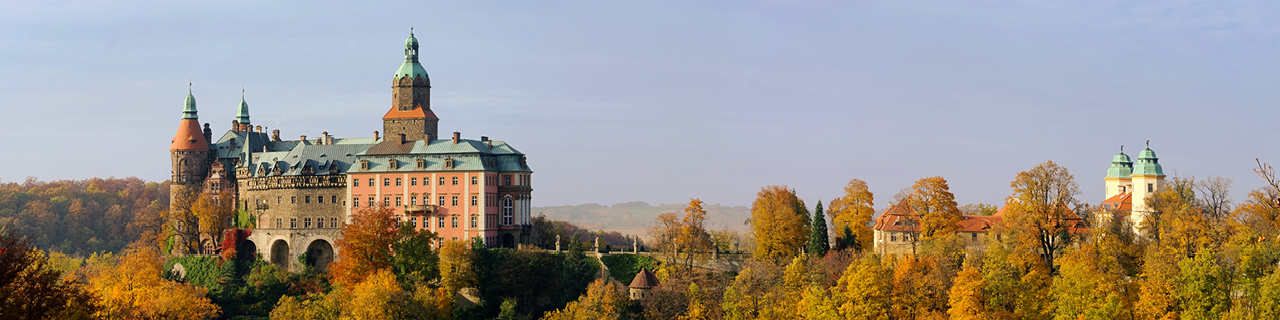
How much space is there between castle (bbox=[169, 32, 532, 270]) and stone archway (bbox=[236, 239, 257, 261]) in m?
0.09

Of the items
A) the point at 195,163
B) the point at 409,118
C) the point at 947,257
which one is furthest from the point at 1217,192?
the point at 195,163

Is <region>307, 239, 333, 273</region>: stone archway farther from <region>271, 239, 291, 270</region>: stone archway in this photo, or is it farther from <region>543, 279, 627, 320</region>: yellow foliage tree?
<region>543, 279, 627, 320</region>: yellow foliage tree

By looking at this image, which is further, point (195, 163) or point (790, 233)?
point (195, 163)

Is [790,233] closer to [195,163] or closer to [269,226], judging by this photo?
[269,226]

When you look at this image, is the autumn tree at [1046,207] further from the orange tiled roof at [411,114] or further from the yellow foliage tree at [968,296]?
the orange tiled roof at [411,114]

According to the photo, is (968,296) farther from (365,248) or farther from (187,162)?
(187,162)

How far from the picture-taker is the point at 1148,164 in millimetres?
81688

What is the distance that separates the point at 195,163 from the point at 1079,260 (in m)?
67.9

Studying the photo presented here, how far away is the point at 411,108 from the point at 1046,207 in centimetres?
4820

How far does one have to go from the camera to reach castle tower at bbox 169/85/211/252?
337ft

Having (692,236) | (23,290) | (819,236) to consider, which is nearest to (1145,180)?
(819,236)

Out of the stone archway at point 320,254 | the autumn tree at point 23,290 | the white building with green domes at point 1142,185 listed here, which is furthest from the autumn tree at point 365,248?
the white building with green domes at point 1142,185

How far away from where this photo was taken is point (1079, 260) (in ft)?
238

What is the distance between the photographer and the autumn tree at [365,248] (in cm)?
8756
